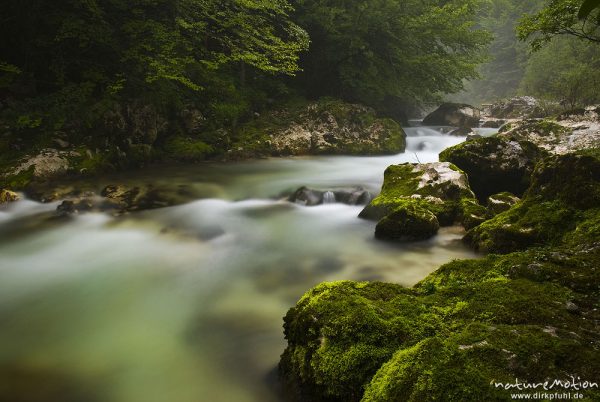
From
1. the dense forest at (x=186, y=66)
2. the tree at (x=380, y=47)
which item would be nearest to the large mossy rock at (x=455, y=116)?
the tree at (x=380, y=47)

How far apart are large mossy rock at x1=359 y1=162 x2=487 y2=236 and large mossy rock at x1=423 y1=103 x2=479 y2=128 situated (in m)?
16.1

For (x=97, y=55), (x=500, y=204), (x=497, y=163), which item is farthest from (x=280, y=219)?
(x=97, y=55)

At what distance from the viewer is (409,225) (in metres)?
6.67

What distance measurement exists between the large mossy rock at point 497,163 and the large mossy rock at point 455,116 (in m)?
14.9

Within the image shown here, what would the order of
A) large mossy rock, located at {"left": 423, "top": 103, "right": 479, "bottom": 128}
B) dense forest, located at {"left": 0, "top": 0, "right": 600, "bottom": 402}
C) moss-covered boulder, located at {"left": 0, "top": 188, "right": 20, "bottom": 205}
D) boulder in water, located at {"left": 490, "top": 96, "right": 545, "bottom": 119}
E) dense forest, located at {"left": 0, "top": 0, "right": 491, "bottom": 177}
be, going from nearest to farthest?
1. dense forest, located at {"left": 0, "top": 0, "right": 600, "bottom": 402}
2. moss-covered boulder, located at {"left": 0, "top": 188, "right": 20, "bottom": 205}
3. dense forest, located at {"left": 0, "top": 0, "right": 491, "bottom": 177}
4. large mossy rock, located at {"left": 423, "top": 103, "right": 479, "bottom": 128}
5. boulder in water, located at {"left": 490, "top": 96, "right": 545, "bottom": 119}

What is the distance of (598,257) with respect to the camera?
3375 mm

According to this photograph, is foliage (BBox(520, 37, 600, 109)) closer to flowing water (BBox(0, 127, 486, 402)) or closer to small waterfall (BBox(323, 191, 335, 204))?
small waterfall (BBox(323, 191, 335, 204))

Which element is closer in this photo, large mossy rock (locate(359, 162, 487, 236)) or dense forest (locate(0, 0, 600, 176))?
large mossy rock (locate(359, 162, 487, 236))

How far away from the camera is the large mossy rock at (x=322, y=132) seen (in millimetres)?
15680

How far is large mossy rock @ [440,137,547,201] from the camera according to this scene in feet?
27.5

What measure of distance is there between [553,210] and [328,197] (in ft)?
17.8

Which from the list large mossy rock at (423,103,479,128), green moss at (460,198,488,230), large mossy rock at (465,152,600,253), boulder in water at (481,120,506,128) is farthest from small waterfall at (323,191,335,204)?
boulder in water at (481,120,506,128)

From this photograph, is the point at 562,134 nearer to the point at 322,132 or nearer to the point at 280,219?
the point at 322,132

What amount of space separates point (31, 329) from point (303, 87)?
55.2ft
